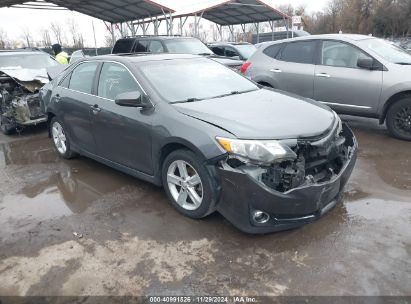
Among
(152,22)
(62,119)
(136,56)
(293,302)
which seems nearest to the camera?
(293,302)

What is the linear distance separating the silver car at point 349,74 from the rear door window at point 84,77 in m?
3.67

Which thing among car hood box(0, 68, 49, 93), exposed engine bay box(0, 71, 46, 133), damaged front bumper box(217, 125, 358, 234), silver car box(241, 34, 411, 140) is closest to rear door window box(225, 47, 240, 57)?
silver car box(241, 34, 411, 140)

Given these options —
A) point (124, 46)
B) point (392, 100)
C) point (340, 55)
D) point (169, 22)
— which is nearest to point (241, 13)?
point (169, 22)

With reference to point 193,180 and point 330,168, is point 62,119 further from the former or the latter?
point 330,168

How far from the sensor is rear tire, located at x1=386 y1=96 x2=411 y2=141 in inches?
231

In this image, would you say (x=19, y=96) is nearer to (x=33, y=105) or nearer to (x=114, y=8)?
(x=33, y=105)

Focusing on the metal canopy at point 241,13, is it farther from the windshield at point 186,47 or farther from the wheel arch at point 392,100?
the wheel arch at point 392,100

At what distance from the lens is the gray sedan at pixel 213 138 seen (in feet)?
10.2

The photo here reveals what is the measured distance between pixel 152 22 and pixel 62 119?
19.3m

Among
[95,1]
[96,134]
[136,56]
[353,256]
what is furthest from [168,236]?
[95,1]

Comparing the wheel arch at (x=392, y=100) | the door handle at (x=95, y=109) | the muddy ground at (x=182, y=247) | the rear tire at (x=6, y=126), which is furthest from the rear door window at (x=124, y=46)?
the wheel arch at (x=392, y=100)

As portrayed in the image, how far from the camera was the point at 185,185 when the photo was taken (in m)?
3.68

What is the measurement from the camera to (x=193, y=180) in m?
3.57

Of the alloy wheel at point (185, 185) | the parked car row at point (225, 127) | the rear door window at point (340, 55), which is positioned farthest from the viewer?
the rear door window at point (340, 55)
